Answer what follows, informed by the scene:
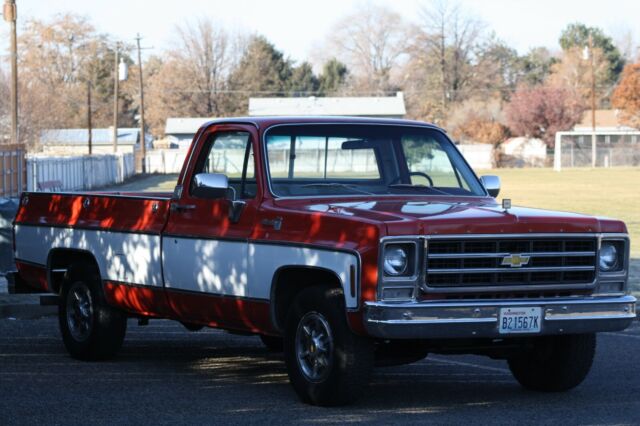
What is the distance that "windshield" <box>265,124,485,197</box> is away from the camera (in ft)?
A: 31.6

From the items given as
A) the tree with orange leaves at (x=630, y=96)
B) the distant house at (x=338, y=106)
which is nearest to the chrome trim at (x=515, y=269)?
the tree with orange leaves at (x=630, y=96)

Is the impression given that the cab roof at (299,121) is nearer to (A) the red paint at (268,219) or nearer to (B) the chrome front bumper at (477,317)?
(A) the red paint at (268,219)

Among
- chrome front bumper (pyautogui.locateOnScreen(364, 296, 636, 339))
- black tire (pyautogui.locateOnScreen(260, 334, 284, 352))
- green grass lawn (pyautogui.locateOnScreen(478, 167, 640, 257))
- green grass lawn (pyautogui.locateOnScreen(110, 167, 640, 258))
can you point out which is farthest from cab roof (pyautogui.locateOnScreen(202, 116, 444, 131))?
green grass lawn (pyautogui.locateOnScreen(478, 167, 640, 257))

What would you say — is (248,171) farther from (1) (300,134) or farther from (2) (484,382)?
(2) (484,382)

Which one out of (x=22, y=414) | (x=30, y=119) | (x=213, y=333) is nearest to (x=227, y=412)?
(x=22, y=414)

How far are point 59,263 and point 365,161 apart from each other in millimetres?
3267

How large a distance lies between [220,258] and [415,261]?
1973 millimetres

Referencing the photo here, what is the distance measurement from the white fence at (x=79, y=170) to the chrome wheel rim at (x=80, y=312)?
1365 inches

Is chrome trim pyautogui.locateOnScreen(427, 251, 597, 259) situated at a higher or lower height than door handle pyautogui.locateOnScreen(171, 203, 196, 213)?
lower

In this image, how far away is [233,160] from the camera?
33.1 feet

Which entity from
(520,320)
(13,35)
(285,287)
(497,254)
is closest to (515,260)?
(497,254)

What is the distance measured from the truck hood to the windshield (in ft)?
1.44

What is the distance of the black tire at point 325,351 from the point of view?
8234 millimetres

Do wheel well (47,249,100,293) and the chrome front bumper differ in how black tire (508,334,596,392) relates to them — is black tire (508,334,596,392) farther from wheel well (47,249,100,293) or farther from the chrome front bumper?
wheel well (47,249,100,293)
